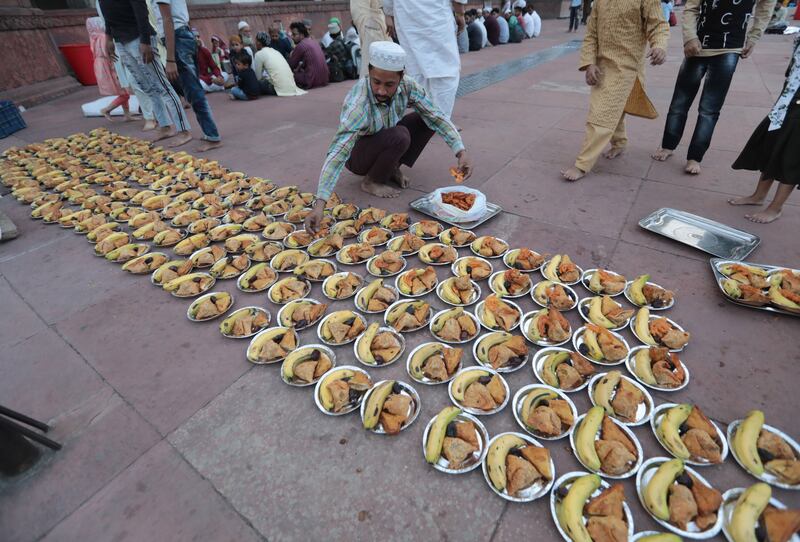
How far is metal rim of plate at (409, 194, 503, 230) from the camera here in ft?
11.3

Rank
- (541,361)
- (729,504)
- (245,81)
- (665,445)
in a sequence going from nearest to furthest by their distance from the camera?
1. (729,504)
2. (665,445)
3. (541,361)
4. (245,81)

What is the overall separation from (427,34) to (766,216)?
373 centimetres

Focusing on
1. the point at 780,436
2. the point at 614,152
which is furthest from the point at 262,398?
the point at 614,152

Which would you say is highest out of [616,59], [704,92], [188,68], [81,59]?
[81,59]

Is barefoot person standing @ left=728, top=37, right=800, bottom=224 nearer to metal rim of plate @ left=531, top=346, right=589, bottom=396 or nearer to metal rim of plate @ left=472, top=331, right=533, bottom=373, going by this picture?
metal rim of plate @ left=531, top=346, right=589, bottom=396

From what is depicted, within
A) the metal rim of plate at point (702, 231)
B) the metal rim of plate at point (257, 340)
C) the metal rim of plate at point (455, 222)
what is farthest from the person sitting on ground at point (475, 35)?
the metal rim of plate at point (257, 340)

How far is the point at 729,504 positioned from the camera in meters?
1.45

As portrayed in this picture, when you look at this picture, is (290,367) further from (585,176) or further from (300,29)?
(300,29)

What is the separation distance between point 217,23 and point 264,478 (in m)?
14.1

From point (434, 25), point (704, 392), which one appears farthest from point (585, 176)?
point (704, 392)

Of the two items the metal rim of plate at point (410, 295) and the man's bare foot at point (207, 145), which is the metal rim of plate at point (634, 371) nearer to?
the metal rim of plate at point (410, 295)

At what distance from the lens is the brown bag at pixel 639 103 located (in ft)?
12.9

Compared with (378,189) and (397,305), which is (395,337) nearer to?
(397,305)

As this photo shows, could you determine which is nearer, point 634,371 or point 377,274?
point 634,371
